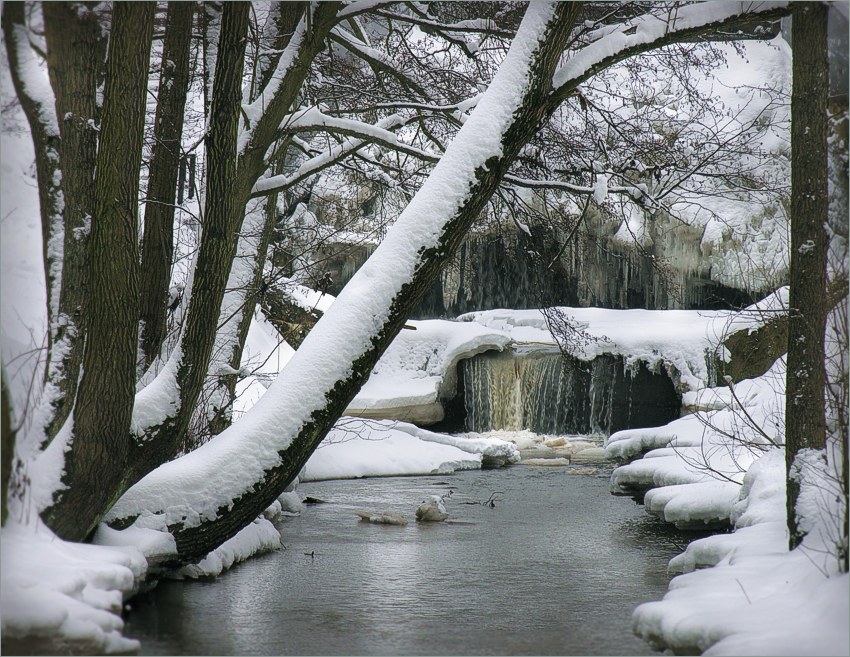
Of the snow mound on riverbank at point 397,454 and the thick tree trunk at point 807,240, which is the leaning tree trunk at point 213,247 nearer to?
the thick tree trunk at point 807,240

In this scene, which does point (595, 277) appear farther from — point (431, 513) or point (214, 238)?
point (214, 238)

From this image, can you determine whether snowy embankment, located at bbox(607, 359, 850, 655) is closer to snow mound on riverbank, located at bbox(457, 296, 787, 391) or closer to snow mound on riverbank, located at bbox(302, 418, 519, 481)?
snow mound on riverbank, located at bbox(302, 418, 519, 481)

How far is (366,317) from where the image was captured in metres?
5.35

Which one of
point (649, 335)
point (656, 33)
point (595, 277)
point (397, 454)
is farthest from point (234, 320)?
point (595, 277)

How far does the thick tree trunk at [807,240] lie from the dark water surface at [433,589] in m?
1.54

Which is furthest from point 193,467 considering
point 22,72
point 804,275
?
point 804,275

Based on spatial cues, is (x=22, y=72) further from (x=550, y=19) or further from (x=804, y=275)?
(x=804, y=275)

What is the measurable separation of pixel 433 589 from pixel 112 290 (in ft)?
9.60

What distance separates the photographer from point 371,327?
5.35 meters

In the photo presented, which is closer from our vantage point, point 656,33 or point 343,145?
point 656,33

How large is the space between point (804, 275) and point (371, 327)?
2516 millimetres

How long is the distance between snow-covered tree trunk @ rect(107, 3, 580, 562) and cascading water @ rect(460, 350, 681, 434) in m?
11.8

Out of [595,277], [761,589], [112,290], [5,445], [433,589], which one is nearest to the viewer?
[5,445]

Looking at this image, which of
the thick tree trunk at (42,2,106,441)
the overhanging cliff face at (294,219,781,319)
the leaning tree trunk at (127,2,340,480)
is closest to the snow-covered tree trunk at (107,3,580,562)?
the leaning tree trunk at (127,2,340,480)
